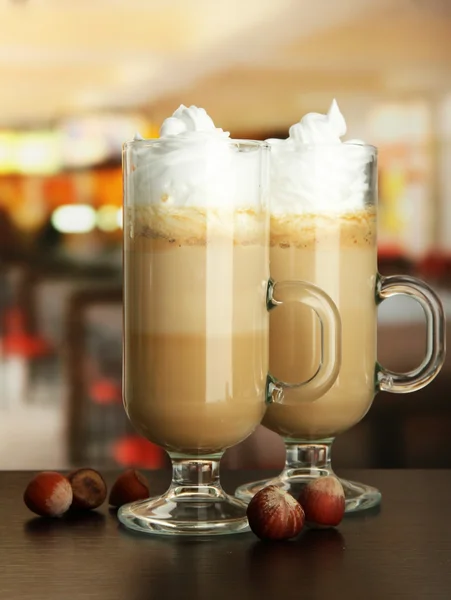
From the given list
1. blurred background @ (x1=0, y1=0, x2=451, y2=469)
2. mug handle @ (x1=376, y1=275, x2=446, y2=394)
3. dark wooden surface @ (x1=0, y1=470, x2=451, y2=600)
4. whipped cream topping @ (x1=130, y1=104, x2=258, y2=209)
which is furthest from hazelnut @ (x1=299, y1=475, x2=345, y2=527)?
blurred background @ (x1=0, y1=0, x2=451, y2=469)

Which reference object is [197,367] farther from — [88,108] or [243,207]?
[88,108]

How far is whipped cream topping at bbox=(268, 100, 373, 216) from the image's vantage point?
855 mm

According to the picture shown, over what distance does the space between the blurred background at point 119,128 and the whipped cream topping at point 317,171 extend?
229 cm

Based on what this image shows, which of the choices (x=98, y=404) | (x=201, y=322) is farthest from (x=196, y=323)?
(x=98, y=404)

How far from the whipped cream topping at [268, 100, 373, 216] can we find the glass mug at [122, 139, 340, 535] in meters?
0.06

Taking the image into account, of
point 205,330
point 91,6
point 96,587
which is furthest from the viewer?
point 91,6

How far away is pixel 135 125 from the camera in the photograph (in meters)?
3.28

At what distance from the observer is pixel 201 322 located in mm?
763

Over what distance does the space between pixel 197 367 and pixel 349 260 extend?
18cm

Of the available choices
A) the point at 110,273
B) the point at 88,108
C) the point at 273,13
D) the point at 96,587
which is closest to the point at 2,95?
the point at 88,108

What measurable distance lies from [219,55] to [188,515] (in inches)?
107

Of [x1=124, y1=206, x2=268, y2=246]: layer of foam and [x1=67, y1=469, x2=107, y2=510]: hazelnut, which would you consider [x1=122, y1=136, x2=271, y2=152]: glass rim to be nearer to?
[x1=124, y1=206, x2=268, y2=246]: layer of foam

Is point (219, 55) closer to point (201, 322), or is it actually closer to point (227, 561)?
point (201, 322)

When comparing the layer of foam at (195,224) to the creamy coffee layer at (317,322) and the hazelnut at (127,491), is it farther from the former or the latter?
the hazelnut at (127,491)
